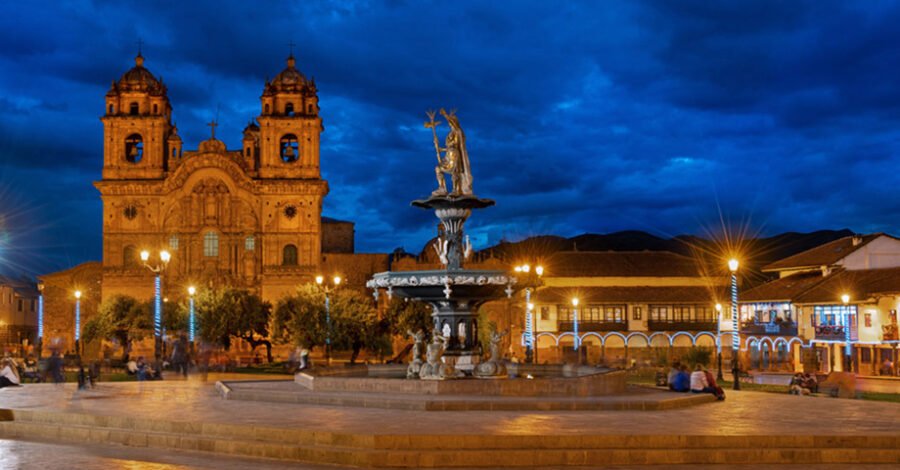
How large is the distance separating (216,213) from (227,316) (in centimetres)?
1450

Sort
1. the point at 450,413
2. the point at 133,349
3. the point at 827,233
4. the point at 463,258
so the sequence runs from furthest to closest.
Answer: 1. the point at 827,233
2. the point at 133,349
3. the point at 463,258
4. the point at 450,413

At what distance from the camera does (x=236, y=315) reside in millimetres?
52688

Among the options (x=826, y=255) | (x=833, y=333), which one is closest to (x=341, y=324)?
(x=833, y=333)

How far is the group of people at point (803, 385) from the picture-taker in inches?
886

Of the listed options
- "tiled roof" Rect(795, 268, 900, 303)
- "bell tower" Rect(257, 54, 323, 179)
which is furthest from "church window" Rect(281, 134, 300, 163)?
"tiled roof" Rect(795, 268, 900, 303)

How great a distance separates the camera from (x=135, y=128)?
218ft

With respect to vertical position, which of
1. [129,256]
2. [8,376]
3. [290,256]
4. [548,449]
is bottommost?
[548,449]

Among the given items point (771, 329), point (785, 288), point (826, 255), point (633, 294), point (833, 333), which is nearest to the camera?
point (833, 333)

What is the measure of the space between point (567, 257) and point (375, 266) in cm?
1400

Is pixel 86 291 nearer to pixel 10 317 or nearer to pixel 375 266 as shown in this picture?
pixel 10 317

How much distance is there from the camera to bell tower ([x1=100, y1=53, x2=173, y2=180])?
6594 cm

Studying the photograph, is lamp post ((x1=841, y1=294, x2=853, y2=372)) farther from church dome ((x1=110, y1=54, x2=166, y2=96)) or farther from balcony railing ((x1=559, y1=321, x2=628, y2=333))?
church dome ((x1=110, y1=54, x2=166, y2=96))

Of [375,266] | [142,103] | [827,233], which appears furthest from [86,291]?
[827,233]

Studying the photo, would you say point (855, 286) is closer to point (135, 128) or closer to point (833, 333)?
point (833, 333)
